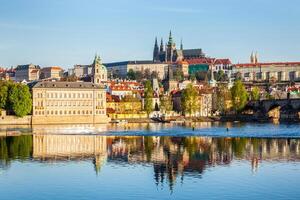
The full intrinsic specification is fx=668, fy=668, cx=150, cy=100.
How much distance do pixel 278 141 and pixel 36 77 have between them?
5148 inches

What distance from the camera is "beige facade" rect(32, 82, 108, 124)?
84.6 metres

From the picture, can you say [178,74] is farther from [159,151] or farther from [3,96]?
[159,151]

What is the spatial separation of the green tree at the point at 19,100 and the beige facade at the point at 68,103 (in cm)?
229

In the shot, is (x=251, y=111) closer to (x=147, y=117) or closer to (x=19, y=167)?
(x=147, y=117)

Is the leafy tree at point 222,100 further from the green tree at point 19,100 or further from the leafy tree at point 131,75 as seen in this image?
the leafy tree at point 131,75

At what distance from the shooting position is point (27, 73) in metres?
176

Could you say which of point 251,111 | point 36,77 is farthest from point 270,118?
point 36,77

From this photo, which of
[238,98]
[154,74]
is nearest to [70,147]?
[238,98]

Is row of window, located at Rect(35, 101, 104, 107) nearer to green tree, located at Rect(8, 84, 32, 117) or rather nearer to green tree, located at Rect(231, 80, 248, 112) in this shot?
green tree, located at Rect(8, 84, 32, 117)

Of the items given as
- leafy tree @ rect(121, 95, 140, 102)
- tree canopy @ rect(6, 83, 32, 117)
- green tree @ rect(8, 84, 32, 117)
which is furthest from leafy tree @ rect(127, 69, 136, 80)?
tree canopy @ rect(6, 83, 32, 117)

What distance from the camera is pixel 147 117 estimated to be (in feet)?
310

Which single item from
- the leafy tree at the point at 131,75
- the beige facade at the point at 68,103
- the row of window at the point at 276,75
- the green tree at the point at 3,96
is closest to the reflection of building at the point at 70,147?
the green tree at the point at 3,96

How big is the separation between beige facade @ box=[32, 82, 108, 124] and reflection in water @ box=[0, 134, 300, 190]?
29469 mm

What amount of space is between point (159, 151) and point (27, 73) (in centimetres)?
13830
